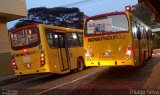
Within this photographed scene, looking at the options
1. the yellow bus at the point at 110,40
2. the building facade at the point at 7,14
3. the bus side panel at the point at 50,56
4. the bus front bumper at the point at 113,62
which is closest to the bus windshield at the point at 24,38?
the bus side panel at the point at 50,56

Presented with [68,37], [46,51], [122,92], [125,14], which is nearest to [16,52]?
[46,51]

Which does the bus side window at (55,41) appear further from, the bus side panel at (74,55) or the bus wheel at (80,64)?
the bus wheel at (80,64)

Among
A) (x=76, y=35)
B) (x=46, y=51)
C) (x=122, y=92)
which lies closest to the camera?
(x=122, y=92)

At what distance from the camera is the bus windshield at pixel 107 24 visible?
14.4 metres

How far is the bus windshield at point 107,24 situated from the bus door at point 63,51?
276 cm

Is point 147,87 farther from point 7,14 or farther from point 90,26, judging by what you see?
point 7,14

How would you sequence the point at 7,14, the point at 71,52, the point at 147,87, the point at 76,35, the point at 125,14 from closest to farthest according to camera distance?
the point at 147,87, the point at 125,14, the point at 71,52, the point at 76,35, the point at 7,14

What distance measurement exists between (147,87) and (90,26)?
4.82 metres

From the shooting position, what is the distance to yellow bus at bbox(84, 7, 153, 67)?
46.2 feet

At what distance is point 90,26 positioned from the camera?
49.9 ft

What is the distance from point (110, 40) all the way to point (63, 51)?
4158 mm

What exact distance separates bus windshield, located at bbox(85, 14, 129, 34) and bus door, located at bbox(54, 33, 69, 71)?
9.05 ft

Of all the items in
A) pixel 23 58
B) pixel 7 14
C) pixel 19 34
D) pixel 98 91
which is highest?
pixel 7 14

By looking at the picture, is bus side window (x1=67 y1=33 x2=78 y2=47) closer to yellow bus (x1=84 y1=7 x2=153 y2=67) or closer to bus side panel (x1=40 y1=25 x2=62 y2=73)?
bus side panel (x1=40 y1=25 x2=62 y2=73)
